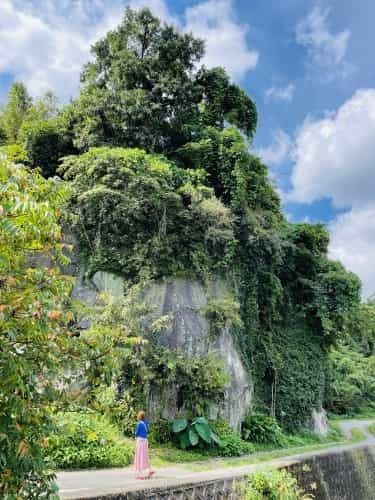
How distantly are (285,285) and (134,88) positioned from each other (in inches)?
430

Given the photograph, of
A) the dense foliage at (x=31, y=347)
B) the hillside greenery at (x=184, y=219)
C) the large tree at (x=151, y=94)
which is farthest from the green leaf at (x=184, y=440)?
the large tree at (x=151, y=94)

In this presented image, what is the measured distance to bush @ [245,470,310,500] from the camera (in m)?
7.10

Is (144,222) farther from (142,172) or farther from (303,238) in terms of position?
(303,238)

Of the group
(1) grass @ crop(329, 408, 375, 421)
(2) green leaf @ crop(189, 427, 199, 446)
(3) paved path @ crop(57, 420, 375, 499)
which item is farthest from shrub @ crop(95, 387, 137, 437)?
(1) grass @ crop(329, 408, 375, 421)

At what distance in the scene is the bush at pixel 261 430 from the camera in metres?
13.9

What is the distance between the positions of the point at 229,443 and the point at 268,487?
16.3 feet

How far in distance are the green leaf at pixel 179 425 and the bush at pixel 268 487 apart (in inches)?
162

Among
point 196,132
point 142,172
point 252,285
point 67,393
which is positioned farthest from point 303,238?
point 67,393

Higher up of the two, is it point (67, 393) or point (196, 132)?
point (196, 132)

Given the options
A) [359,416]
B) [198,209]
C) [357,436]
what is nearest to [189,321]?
[198,209]

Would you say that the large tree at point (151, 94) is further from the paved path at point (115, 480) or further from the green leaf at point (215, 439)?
the paved path at point (115, 480)

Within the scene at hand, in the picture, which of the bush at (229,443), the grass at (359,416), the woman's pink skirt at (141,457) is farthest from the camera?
the grass at (359,416)

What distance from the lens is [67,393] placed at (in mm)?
2975

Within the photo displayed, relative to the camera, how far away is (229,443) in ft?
39.5
